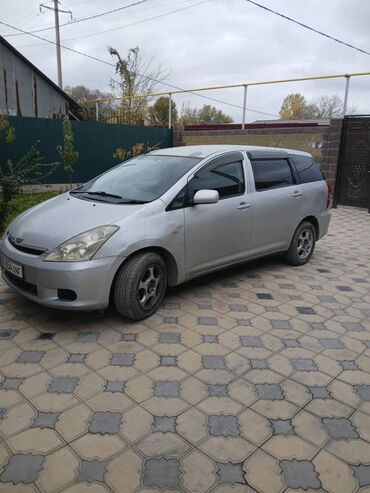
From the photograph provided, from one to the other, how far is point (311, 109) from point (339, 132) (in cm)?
3098

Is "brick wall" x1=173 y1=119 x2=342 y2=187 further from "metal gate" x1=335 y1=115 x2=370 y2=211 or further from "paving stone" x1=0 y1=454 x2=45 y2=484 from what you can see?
"paving stone" x1=0 y1=454 x2=45 y2=484

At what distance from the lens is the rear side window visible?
5.18m

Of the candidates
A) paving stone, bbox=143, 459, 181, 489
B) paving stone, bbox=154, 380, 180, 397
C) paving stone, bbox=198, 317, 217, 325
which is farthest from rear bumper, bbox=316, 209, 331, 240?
paving stone, bbox=143, 459, 181, 489

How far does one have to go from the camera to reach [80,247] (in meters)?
3.13

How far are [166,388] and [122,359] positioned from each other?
489 millimetres

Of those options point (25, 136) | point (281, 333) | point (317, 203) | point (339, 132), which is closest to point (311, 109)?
point (339, 132)

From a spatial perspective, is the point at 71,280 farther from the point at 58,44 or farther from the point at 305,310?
the point at 58,44

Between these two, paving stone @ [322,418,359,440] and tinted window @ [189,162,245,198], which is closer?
paving stone @ [322,418,359,440]

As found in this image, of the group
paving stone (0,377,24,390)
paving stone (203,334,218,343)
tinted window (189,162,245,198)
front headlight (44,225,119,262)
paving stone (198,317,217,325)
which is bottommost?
paving stone (0,377,24,390)

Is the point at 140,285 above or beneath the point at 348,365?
above

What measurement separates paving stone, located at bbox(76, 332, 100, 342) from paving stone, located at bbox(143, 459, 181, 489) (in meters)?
1.37

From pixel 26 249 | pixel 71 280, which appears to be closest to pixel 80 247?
pixel 71 280

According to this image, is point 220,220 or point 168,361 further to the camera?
point 220,220

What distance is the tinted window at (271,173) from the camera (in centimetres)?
455
